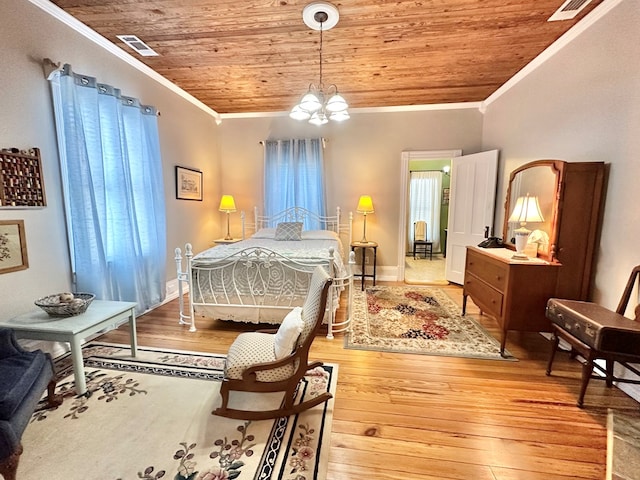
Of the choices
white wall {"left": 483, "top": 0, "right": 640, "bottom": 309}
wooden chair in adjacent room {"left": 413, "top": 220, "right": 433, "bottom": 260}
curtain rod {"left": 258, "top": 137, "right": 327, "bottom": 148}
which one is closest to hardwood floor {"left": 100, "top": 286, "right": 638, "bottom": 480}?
white wall {"left": 483, "top": 0, "right": 640, "bottom": 309}

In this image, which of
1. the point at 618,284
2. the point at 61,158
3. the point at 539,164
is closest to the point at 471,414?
the point at 618,284

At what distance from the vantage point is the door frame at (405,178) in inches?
188

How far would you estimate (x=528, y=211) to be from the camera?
273 centimetres

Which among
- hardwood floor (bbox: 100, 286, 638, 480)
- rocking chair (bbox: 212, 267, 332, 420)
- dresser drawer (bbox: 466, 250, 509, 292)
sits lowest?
hardwood floor (bbox: 100, 286, 638, 480)

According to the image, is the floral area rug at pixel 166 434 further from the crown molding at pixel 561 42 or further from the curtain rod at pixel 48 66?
the crown molding at pixel 561 42

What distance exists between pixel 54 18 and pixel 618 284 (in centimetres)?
512

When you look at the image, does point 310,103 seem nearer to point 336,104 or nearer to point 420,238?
point 336,104

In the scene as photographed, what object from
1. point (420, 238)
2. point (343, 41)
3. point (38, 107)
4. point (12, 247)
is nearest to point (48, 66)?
point (38, 107)

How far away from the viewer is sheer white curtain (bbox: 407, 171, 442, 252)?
7727 millimetres

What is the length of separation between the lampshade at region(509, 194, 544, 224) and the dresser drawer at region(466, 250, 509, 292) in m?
0.49

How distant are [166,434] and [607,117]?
392 cm

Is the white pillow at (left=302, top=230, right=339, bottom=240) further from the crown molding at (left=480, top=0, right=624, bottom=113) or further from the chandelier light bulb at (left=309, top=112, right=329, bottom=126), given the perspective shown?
the crown molding at (left=480, top=0, right=624, bottom=113)

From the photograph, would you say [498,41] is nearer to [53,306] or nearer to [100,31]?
[100,31]

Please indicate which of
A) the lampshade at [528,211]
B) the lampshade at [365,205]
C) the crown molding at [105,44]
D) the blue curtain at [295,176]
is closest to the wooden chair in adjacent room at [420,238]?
the lampshade at [365,205]
